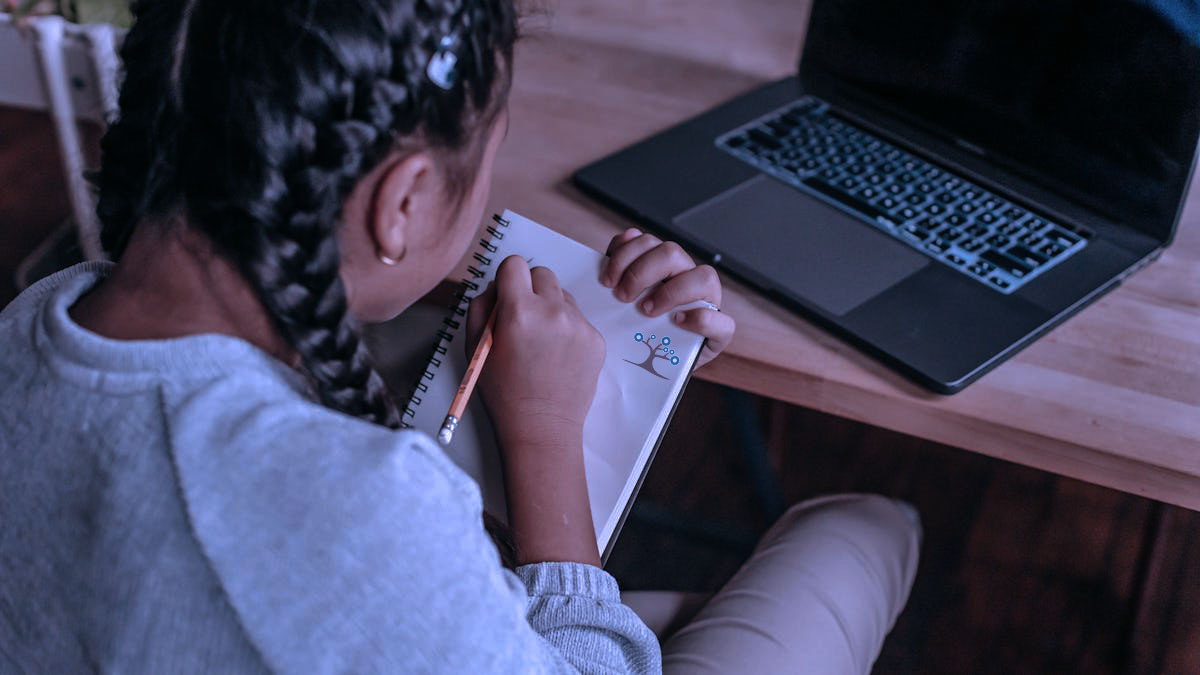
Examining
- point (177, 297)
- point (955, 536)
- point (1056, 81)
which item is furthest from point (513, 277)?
point (955, 536)

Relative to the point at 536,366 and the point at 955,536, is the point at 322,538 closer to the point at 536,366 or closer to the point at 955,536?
the point at 536,366

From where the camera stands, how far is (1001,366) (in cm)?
75

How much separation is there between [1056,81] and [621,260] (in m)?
0.41

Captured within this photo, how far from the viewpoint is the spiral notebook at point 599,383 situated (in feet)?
2.38

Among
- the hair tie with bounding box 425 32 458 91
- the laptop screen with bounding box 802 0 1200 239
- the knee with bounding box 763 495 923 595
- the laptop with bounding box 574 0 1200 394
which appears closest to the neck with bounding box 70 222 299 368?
the hair tie with bounding box 425 32 458 91

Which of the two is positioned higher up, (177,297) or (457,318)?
(177,297)

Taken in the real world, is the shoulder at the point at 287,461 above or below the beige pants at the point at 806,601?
above

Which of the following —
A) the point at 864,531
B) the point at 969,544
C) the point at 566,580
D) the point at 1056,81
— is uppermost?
the point at 1056,81

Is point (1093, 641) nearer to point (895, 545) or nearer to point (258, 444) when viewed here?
point (895, 545)

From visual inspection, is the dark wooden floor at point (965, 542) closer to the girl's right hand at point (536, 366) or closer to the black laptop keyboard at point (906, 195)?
the black laptop keyboard at point (906, 195)

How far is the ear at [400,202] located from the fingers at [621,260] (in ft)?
0.67

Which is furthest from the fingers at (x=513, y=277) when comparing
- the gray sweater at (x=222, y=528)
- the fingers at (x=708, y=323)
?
the gray sweater at (x=222, y=528)

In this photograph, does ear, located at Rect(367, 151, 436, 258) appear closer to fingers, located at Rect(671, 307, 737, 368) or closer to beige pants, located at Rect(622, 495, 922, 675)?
fingers, located at Rect(671, 307, 737, 368)

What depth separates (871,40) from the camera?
38.5 inches
